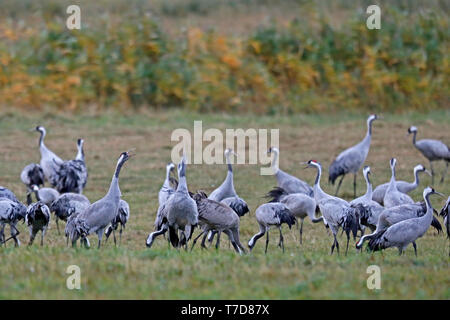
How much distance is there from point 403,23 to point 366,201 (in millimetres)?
14491

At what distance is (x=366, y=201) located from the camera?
10.5 meters

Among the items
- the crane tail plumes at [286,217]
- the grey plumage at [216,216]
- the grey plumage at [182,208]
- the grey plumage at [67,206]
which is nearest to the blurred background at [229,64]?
the grey plumage at [67,206]

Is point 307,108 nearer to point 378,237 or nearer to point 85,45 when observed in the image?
point 85,45

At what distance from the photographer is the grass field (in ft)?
22.5

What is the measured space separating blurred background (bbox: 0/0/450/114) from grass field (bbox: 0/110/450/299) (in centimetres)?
100

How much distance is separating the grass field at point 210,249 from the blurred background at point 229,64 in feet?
3.27

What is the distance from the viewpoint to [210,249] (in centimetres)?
968

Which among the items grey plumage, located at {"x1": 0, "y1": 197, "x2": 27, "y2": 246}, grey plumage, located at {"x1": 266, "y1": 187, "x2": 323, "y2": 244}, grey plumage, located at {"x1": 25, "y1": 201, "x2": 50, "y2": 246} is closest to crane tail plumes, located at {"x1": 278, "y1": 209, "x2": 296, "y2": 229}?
grey plumage, located at {"x1": 266, "y1": 187, "x2": 323, "y2": 244}

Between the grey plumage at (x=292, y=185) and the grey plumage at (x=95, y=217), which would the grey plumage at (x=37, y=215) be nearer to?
the grey plumage at (x=95, y=217)

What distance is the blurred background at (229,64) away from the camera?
849 inches

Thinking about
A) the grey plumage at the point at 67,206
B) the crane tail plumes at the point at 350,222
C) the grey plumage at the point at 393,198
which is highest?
the grey plumage at the point at 393,198

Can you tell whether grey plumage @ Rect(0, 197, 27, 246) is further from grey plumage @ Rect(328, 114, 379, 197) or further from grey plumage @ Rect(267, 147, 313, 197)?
grey plumage @ Rect(328, 114, 379, 197)

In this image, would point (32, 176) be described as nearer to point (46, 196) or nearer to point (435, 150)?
point (46, 196)
